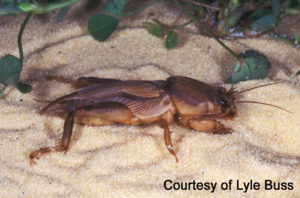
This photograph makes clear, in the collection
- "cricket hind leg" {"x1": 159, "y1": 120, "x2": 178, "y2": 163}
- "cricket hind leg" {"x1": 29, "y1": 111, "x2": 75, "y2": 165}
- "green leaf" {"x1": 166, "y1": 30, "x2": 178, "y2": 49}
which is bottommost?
"cricket hind leg" {"x1": 29, "y1": 111, "x2": 75, "y2": 165}

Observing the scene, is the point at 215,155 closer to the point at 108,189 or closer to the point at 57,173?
the point at 108,189

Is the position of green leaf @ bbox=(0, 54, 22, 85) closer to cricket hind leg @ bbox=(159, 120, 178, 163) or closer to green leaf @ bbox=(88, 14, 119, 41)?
green leaf @ bbox=(88, 14, 119, 41)

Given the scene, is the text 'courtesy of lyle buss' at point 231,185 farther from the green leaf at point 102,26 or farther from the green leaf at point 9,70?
the green leaf at point 102,26

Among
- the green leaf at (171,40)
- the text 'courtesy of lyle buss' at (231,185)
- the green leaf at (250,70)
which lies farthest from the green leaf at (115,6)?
the text 'courtesy of lyle buss' at (231,185)

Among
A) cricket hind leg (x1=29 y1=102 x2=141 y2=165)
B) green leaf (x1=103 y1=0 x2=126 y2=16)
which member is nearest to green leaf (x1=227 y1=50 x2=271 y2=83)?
cricket hind leg (x1=29 y1=102 x2=141 y2=165)

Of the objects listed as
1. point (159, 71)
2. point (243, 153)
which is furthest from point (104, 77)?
point (243, 153)

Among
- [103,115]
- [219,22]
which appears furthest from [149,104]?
[219,22]
